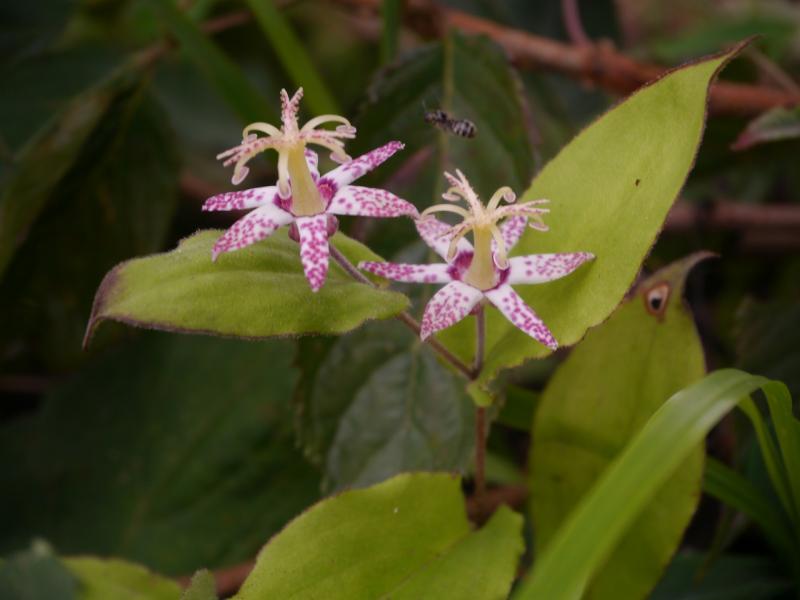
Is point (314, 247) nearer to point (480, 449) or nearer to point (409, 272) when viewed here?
point (409, 272)

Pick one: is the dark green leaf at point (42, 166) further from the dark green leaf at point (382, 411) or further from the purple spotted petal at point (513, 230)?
the purple spotted petal at point (513, 230)

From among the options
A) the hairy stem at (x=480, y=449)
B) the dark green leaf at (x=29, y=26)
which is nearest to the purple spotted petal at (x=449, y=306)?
the hairy stem at (x=480, y=449)

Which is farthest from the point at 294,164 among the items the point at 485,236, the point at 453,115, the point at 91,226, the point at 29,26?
the point at 29,26

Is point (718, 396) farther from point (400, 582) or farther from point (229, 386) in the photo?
point (229, 386)

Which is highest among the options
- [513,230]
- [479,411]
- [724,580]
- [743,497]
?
[513,230]

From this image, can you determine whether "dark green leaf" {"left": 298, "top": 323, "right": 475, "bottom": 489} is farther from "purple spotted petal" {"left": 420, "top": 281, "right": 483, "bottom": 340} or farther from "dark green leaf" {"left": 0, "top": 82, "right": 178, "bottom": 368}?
"dark green leaf" {"left": 0, "top": 82, "right": 178, "bottom": 368}

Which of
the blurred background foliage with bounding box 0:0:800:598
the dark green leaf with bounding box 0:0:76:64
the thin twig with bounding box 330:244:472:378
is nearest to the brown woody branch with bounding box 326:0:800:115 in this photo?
the blurred background foliage with bounding box 0:0:800:598
